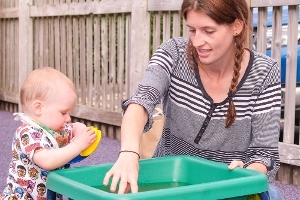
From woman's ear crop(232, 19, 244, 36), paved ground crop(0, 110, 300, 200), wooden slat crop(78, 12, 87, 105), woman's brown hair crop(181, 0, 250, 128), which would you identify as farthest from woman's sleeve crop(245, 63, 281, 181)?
wooden slat crop(78, 12, 87, 105)

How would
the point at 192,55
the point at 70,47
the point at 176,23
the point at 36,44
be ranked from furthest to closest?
the point at 36,44
the point at 70,47
the point at 176,23
the point at 192,55

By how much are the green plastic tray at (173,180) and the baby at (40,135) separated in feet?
0.58

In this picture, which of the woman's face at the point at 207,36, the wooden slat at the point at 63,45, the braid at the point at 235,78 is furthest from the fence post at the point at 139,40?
the woman's face at the point at 207,36

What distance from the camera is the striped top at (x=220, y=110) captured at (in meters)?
2.65

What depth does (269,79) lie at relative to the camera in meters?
2.67

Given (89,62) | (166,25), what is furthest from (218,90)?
(89,62)

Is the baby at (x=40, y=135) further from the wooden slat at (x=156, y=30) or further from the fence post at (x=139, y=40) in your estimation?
the fence post at (x=139, y=40)

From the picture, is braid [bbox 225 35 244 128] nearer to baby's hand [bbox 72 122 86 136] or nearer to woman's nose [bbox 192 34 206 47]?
woman's nose [bbox 192 34 206 47]

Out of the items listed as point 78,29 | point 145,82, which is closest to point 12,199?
point 145,82

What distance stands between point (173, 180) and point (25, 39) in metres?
5.93

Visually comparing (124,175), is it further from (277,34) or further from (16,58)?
(16,58)

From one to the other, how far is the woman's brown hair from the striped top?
1.4 inches

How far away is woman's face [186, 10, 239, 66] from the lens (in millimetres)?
2496

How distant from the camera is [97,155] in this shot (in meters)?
5.82
